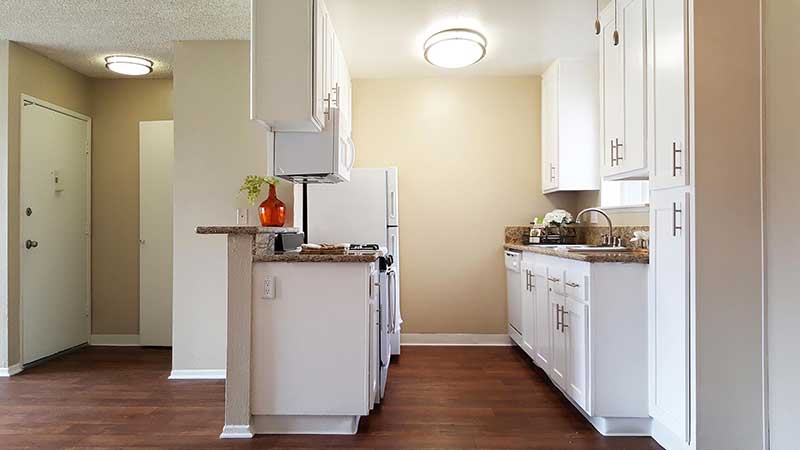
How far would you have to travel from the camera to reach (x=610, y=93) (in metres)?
3.04

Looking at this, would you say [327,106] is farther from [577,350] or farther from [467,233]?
[467,233]

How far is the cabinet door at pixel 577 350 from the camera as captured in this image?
2682 millimetres

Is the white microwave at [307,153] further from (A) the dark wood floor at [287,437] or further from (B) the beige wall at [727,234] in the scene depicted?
(B) the beige wall at [727,234]

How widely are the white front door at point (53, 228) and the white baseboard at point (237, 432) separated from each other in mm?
2394

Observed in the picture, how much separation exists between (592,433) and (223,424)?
193 cm

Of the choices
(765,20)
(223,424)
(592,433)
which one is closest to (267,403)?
(223,424)

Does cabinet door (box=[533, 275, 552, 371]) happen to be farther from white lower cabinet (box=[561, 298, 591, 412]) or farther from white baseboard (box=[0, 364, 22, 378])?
white baseboard (box=[0, 364, 22, 378])

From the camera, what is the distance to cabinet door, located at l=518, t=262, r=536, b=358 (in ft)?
12.5

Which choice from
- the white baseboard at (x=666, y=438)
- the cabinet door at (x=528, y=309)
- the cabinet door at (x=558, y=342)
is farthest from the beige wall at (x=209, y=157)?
the white baseboard at (x=666, y=438)

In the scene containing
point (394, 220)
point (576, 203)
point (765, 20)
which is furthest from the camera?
point (576, 203)

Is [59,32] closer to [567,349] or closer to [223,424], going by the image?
[223,424]

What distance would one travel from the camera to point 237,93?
12.6 feet

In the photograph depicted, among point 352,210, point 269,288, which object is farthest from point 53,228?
point 269,288

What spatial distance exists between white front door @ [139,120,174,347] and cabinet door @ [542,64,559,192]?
3.30m
